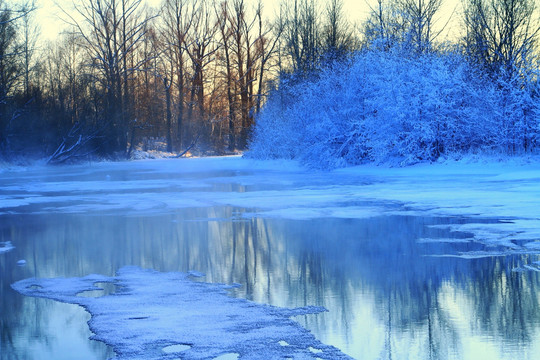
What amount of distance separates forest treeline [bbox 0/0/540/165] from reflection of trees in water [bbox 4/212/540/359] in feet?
52.7

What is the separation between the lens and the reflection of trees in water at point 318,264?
5.58 metres

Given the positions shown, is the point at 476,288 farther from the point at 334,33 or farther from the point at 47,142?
the point at 334,33

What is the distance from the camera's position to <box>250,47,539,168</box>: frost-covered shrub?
26.3 m

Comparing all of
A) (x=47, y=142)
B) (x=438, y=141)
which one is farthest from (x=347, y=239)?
(x=47, y=142)

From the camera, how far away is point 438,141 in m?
27.1

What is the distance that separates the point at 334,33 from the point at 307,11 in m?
3.01

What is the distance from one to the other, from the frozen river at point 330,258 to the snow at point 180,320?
0.15 m

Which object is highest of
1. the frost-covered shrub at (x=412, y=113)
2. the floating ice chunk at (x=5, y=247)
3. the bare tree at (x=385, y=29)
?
the bare tree at (x=385, y=29)

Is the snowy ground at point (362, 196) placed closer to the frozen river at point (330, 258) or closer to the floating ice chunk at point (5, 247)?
the frozen river at point (330, 258)

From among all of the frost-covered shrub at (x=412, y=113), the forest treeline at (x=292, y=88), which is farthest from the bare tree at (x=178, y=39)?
the frost-covered shrub at (x=412, y=113)

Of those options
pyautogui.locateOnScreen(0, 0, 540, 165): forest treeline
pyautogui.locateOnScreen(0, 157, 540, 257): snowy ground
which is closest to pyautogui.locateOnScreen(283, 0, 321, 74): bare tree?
pyautogui.locateOnScreen(0, 0, 540, 165): forest treeline

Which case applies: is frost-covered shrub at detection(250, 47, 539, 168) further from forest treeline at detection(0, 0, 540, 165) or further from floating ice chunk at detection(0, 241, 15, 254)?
floating ice chunk at detection(0, 241, 15, 254)

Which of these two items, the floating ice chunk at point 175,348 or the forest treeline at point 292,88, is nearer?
the floating ice chunk at point 175,348

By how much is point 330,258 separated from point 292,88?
30128 millimetres
